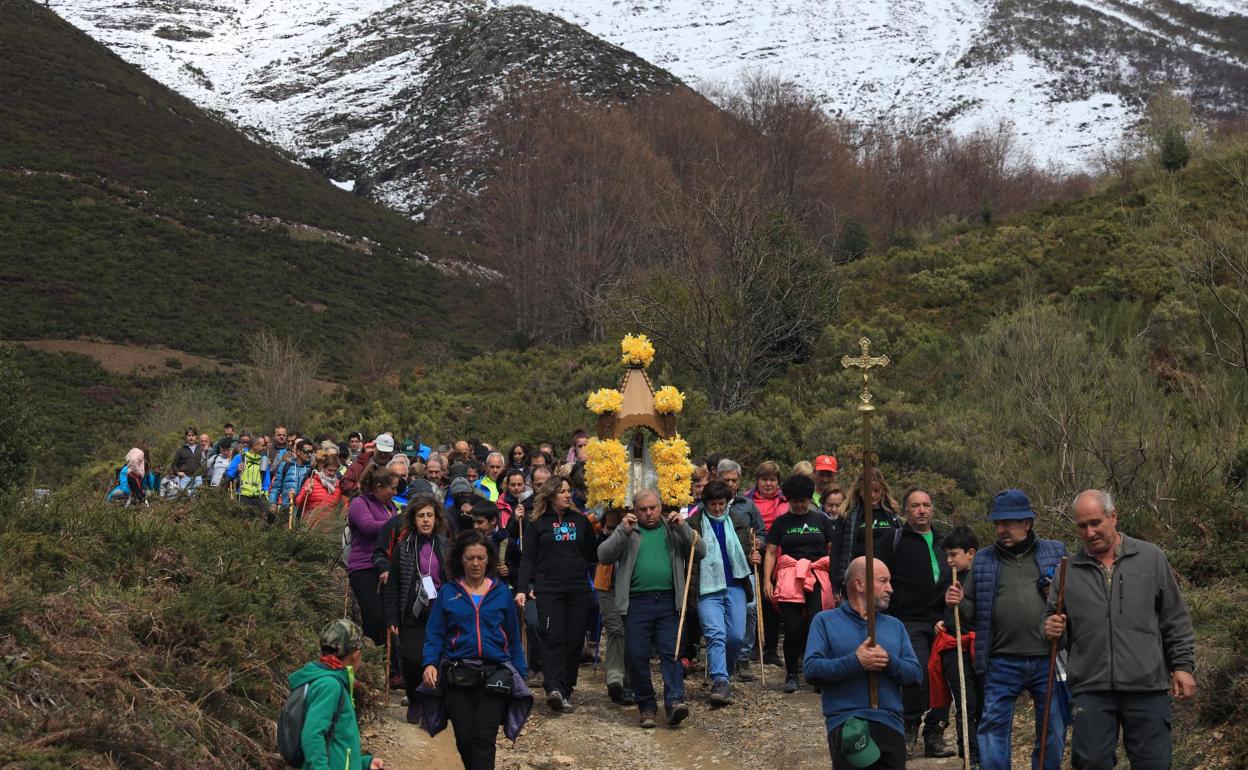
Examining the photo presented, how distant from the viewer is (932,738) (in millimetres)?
9320

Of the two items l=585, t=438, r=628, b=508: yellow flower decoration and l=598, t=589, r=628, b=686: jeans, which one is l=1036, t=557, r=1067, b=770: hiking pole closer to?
l=598, t=589, r=628, b=686: jeans

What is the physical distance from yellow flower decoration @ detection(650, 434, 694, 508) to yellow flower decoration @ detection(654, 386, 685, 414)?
0.47 meters

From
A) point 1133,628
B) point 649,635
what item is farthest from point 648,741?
point 1133,628

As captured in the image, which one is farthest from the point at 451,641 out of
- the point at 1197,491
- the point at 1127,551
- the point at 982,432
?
the point at 982,432

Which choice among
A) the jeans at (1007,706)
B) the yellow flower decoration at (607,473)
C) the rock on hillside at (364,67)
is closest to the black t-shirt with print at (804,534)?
the yellow flower decoration at (607,473)

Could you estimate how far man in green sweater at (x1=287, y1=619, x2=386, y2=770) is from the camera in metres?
5.92

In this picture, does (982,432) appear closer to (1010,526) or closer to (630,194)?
(1010,526)

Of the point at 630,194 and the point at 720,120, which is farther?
the point at 720,120

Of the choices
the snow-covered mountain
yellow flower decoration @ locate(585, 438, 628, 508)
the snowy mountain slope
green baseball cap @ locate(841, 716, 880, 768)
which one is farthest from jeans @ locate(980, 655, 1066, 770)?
the snowy mountain slope

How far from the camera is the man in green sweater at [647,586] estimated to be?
10695mm

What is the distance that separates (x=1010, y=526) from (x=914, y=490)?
189 centimetres

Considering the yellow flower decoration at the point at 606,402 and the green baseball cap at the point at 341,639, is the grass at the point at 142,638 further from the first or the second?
the yellow flower decoration at the point at 606,402

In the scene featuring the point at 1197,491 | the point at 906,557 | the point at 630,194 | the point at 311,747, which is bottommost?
the point at 630,194

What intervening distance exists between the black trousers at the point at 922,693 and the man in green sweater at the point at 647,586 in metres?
1.93
